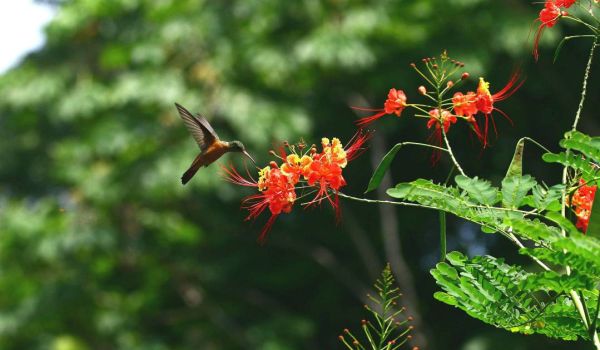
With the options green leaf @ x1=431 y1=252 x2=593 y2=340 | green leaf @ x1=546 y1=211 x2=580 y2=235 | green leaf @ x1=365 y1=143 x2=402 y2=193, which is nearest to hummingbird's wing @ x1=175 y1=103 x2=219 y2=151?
green leaf @ x1=365 y1=143 x2=402 y2=193

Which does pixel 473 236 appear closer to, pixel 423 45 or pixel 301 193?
pixel 423 45

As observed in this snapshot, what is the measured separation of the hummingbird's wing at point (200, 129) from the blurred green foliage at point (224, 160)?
7.18 metres

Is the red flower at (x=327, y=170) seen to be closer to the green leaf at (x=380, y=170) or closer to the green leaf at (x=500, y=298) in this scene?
the green leaf at (x=380, y=170)

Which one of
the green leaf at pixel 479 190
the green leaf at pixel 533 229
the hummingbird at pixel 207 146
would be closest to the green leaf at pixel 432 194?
the green leaf at pixel 479 190

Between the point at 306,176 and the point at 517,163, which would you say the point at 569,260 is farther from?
the point at 306,176

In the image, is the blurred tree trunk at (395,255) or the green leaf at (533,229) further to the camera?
the blurred tree trunk at (395,255)

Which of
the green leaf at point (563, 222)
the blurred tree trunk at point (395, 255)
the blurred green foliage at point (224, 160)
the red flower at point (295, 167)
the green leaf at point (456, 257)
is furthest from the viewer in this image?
the blurred tree trunk at point (395, 255)

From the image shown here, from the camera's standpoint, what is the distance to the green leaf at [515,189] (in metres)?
1.97

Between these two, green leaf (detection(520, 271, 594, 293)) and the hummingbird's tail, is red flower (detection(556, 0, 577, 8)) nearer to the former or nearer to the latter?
green leaf (detection(520, 271, 594, 293))

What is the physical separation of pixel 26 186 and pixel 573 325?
15.1 metres

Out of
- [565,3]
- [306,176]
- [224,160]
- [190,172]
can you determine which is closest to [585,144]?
[565,3]

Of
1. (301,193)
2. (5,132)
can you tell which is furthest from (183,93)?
(301,193)

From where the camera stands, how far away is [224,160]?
9.27 meters

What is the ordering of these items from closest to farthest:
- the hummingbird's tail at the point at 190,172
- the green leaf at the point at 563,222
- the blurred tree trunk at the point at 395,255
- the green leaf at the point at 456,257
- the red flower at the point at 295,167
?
the green leaf at the point at 563,222
the green leaf at the point at 456,257
the red flower at the point at 295,167
the hummingbird's tail at the point at 190,172
the blurred tree trunk at the point at 395,255
